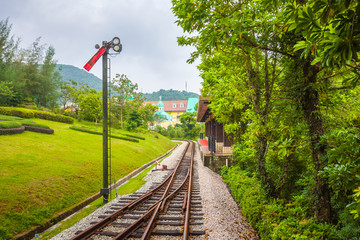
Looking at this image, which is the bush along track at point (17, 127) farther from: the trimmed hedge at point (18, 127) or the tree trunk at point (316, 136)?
the tree trunk at point (316, 136)

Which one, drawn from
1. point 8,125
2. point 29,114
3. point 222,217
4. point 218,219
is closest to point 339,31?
point 218,219

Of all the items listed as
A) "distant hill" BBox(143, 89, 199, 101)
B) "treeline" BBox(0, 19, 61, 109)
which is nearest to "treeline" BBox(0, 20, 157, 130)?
"treeline" BBox(0, 19, 61, 109)

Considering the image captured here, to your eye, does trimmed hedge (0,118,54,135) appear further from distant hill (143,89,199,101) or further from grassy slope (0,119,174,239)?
distant hill (143,89,199,101)

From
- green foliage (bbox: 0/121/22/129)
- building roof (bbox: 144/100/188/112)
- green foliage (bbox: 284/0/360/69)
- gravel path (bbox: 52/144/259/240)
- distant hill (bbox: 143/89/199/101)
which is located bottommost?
gravel path (bbox: 52/144/259/240)

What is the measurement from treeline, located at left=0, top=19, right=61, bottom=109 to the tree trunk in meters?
38.9

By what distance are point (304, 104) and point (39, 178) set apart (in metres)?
11.3

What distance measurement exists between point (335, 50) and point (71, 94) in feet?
187

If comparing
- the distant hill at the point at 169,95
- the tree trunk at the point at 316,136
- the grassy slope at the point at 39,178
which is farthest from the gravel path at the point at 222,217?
the distant hill at the point at 169,95

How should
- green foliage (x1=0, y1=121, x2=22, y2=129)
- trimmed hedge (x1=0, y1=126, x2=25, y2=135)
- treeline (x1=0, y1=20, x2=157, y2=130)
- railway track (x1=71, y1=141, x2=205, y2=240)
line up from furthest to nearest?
treeline (x1=0, y1=20, x2=157, y2=130) < green foliage (x1=0, y1=121, x2=22, y2=129) < trimmed hedge (x1=0, y1=126, x2=25, y2=135) < railway track (x1=71, y1=141, x2=205, y2=240)

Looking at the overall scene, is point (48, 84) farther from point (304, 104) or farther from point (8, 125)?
point (304, 104)

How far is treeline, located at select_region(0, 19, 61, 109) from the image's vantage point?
32.2 meters

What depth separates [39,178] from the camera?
952 cm

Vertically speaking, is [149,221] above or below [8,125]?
below

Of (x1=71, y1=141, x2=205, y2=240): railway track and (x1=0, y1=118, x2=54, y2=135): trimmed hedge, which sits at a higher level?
(x1=0, y1=118, x2=54, y2=135): trimmed hedge
